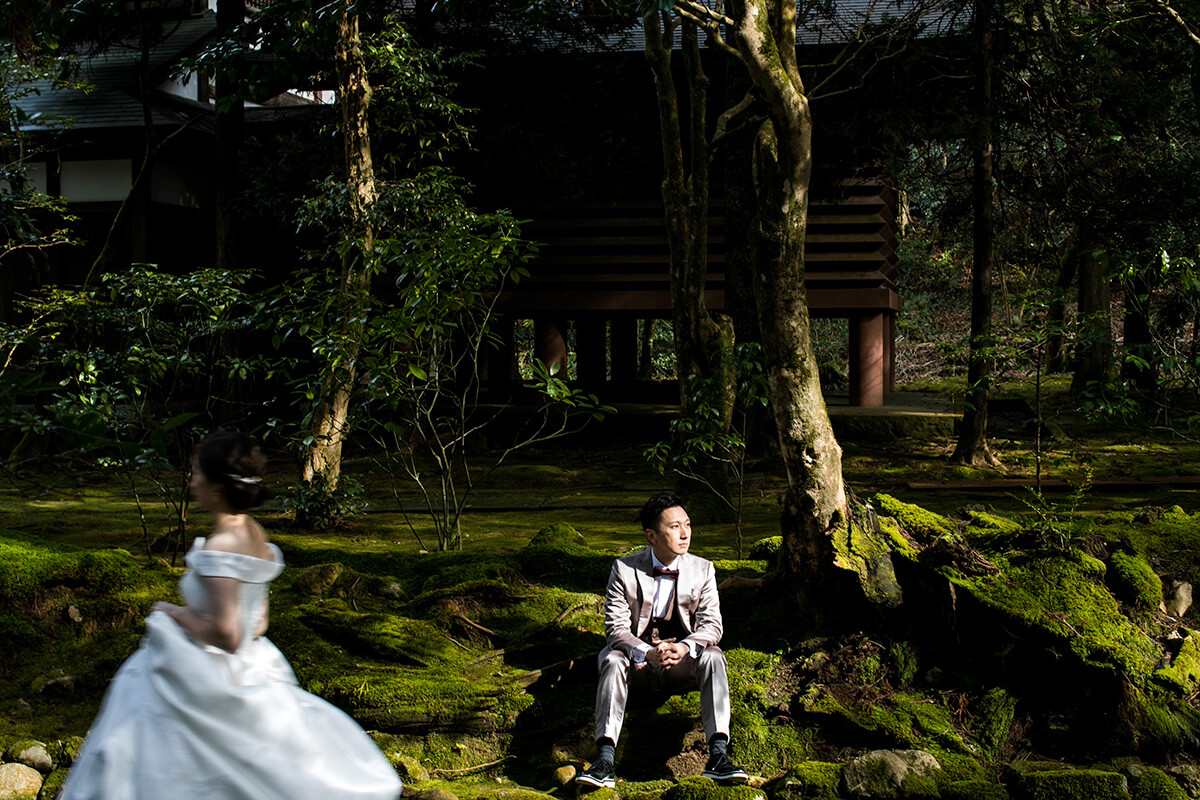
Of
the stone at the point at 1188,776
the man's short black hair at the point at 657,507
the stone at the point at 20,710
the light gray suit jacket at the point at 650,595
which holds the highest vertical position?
the man's short black hair at the point at 657,507

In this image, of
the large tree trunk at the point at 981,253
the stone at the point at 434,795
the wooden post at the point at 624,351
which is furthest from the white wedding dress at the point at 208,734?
the wooden post at the point at 624,351

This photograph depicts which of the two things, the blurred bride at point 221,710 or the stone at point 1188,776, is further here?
the stone at point 1188,776

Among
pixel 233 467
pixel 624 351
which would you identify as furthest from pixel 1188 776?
pixel 624 351

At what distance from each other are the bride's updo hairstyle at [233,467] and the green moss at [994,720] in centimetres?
313

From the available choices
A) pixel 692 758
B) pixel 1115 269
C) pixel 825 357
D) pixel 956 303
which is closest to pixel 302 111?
pixel 1115 269

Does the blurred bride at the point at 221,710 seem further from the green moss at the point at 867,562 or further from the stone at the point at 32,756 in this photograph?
the green moss at the point at 867,562

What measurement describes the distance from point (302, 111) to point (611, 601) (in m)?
13.0

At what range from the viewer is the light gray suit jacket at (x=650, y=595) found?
4.19m

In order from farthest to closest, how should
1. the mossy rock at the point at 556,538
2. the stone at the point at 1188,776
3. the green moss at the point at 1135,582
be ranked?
the mossy rock at the point at 556,538 → the green moss at the point at 1135,582 → the stone at the point at 1188,776

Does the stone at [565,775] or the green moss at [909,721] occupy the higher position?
the green moss at [909,721]

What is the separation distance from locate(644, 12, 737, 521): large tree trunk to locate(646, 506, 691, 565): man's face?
3356mm

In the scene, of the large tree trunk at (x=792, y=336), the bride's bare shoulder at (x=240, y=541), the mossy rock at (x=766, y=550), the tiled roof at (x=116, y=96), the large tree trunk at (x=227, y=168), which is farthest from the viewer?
the tiled roof at (x=116, y=96)

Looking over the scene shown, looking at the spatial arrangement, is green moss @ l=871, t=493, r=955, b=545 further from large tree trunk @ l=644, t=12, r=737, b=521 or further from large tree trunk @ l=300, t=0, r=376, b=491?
large tree trunk @ l=300, t=0, r=376, b=491

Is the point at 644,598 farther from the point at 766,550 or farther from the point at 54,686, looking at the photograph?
the point at 54,686
